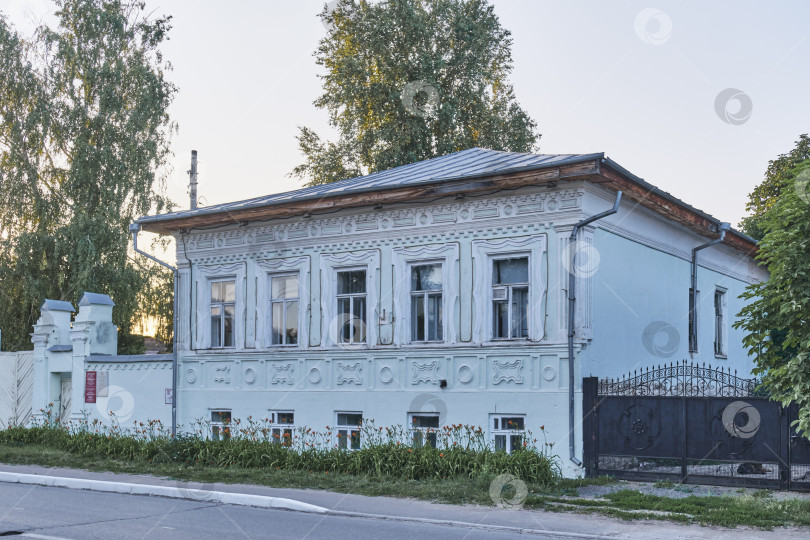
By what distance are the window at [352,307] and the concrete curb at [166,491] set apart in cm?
603

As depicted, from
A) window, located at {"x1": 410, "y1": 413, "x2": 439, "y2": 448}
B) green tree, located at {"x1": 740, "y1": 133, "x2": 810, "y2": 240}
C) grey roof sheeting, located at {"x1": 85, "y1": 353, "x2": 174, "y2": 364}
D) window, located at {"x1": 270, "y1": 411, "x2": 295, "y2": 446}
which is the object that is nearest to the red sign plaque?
grey roof sheeting, located at {"x1": 85, "y1": 353, "x2": 174, "y2": 364}

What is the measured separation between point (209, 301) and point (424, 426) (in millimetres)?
6531

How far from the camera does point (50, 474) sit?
15969 millimetres

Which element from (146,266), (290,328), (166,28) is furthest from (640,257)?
(166,28)

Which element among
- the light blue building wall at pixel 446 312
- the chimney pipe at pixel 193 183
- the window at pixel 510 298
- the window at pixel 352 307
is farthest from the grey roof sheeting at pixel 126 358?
the chimney pipe at pixel 193 183

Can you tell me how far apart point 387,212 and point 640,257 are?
5.27 metres

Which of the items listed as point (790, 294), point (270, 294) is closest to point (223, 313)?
point (270, 294)

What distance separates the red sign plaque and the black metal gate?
12.7 meters

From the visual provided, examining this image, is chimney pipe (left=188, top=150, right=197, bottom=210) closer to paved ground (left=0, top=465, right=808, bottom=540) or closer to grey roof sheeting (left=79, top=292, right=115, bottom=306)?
grey roof sheeting (left=79, top=292, right=115, bottom=306)

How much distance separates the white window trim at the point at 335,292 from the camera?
1858 centimetres

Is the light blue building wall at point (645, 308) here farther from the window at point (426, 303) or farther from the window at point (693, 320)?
the window at point (426, 303)

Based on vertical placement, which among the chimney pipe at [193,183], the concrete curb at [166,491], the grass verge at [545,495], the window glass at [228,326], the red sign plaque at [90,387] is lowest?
the concrete curb at [166,491]

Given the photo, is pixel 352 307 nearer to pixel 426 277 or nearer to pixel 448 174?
pixel 426 277

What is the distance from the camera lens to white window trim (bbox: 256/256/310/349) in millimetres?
19594
